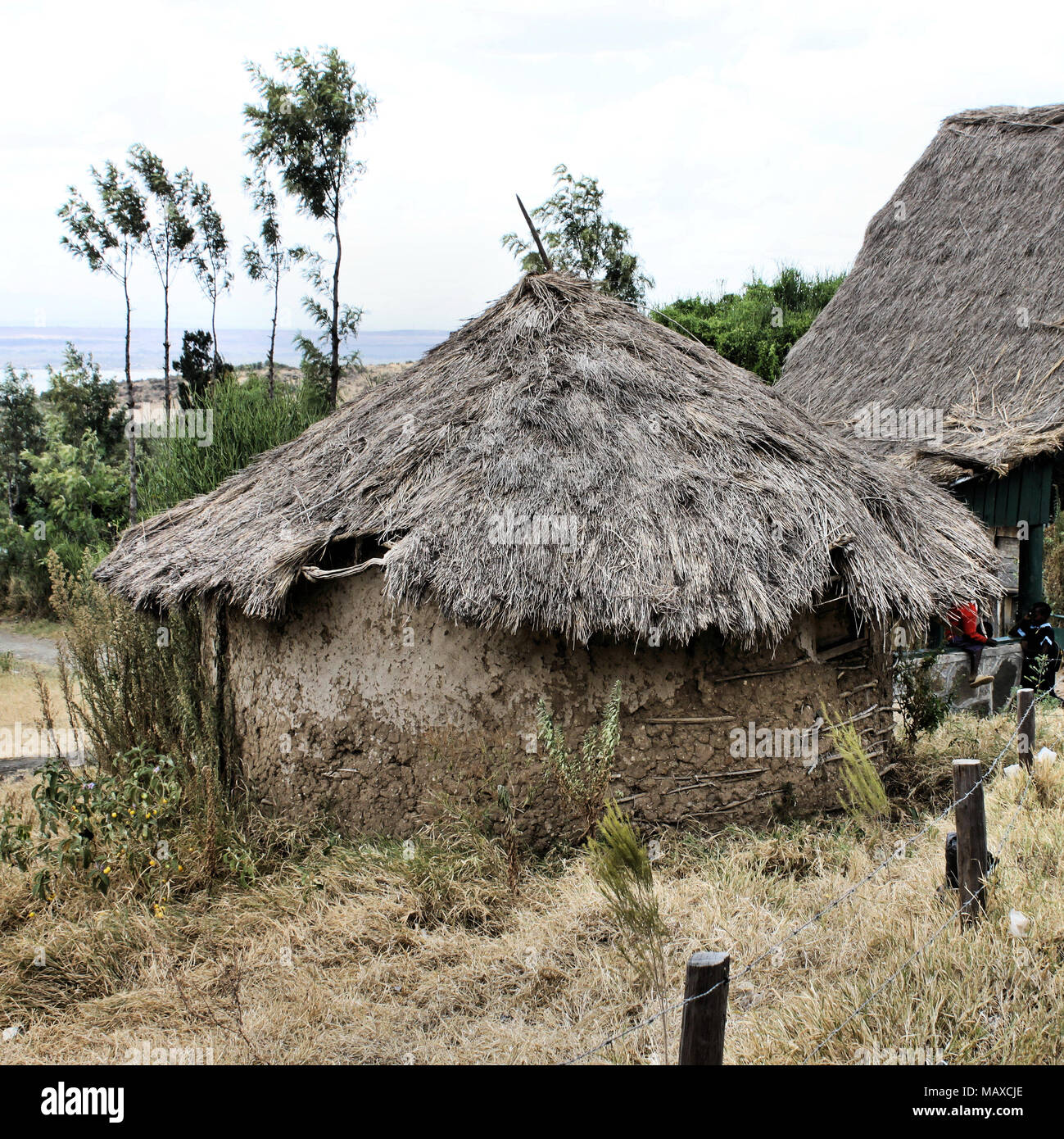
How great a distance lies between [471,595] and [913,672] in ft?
11.7

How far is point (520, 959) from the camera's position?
13.9 feet

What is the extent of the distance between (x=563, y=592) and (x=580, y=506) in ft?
2.06

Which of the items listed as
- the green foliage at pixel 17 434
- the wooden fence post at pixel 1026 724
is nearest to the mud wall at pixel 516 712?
the wooden fence post at pixel 1026 724

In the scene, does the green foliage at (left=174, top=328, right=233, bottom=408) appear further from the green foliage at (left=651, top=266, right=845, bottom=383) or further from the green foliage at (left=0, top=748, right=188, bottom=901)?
the green foliage at (left=0, top=748, right=188, bottom=901)

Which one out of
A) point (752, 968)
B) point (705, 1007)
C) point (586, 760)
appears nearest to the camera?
point (705, 1007)

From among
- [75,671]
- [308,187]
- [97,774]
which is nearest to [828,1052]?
[97,774]

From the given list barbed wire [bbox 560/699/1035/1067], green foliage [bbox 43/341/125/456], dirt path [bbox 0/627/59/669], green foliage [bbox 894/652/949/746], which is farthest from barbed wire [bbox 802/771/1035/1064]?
green foliage [bbox 43/341/125/456]

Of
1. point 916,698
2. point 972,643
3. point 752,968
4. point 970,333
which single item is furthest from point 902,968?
point 970,333

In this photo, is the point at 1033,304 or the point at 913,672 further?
the point at 1033,304

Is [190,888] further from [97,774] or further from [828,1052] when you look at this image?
[828,1052]

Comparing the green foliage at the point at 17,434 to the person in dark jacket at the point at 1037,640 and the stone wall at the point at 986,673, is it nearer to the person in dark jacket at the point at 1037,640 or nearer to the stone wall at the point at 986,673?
the stone wall at the point at 986,673

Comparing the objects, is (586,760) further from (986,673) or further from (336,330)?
(336,330)

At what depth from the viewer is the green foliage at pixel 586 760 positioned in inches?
188
